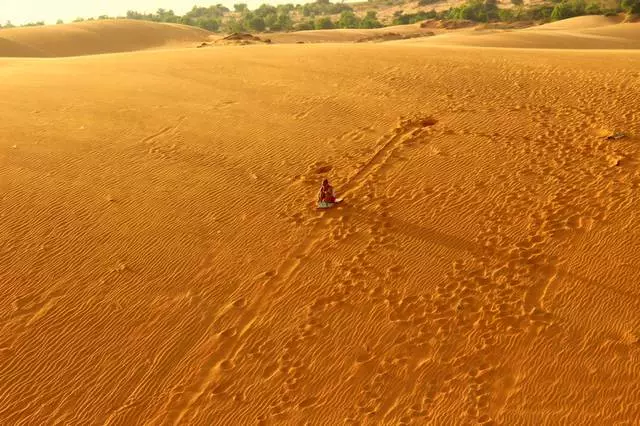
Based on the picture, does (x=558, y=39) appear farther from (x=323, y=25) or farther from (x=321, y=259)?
(x=323, y=25)

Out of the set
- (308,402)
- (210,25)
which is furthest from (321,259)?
(210,25)

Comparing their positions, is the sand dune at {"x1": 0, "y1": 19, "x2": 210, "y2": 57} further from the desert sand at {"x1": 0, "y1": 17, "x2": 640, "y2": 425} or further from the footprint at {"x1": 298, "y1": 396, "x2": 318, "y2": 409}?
the footprint at {"x1": 298, "y1": 396, "x2": 318, "y2": 409}

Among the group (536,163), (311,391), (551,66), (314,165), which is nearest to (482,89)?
(551,66)

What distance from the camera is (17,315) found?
718cm

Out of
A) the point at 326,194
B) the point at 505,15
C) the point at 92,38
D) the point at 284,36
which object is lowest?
the point at 505,15

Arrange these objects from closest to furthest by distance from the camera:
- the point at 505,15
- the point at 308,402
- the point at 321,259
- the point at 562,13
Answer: the point at 308,402, the point at 321,259, the point at 562,13, the point at 505,15

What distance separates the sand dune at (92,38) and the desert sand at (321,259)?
27.8 m

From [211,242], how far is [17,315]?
105 inches

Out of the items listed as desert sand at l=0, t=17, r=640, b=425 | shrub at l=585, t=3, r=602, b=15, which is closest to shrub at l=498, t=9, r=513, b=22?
shrub at l=585, t=3, r=602, b=15

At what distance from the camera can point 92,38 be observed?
43.8 meters

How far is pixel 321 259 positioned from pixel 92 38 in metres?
41.3

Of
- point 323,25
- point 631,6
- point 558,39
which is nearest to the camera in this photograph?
point 558,39

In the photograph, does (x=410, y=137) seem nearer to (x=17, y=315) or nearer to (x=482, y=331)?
(x=482, y=331)

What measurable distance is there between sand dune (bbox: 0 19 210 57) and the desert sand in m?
27.8
